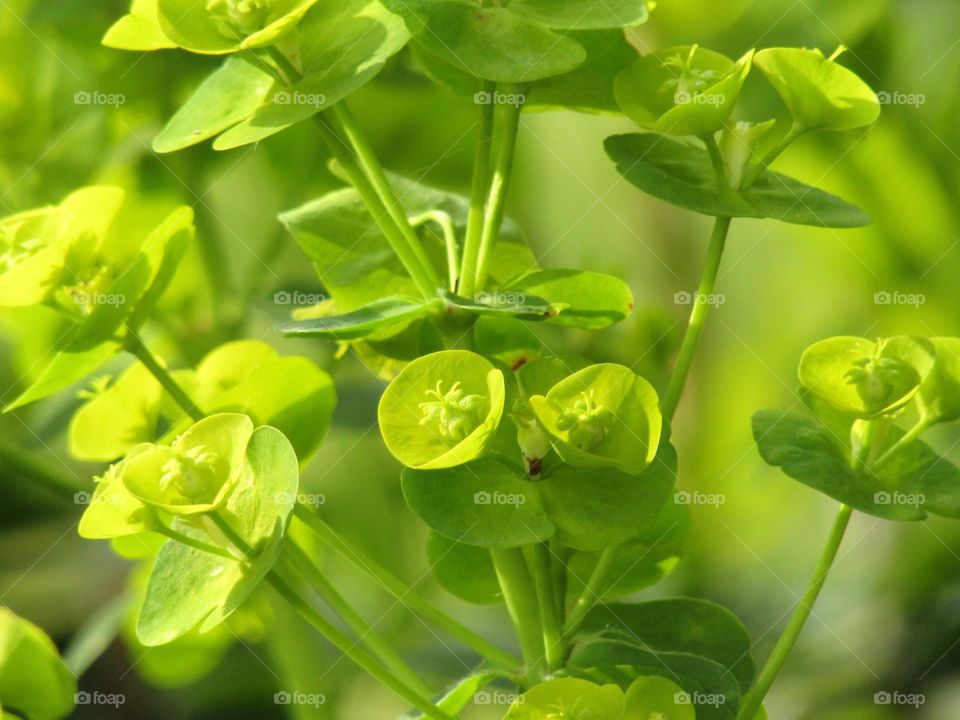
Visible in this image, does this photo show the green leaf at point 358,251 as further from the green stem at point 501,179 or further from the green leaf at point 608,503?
the green leaf at point 608,503

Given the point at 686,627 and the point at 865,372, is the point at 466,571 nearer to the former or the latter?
the point at 686,627

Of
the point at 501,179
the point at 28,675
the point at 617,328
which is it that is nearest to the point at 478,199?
the point at 501,179

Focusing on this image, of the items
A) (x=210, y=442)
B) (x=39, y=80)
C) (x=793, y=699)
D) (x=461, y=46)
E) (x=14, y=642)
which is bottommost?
(x=793, y=699)

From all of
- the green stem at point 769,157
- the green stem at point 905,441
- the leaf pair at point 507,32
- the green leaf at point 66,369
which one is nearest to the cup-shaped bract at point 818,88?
the green stem at point 769,157

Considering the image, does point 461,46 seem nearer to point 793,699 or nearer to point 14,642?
point 14,642

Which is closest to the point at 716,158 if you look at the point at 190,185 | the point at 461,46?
the point at 461,46

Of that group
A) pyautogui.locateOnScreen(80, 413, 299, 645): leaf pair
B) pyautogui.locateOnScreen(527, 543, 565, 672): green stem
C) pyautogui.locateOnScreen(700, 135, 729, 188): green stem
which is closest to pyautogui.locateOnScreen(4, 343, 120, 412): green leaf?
pyautogui.locateOnScreen(80, 413, 299, 645): leaf pair
